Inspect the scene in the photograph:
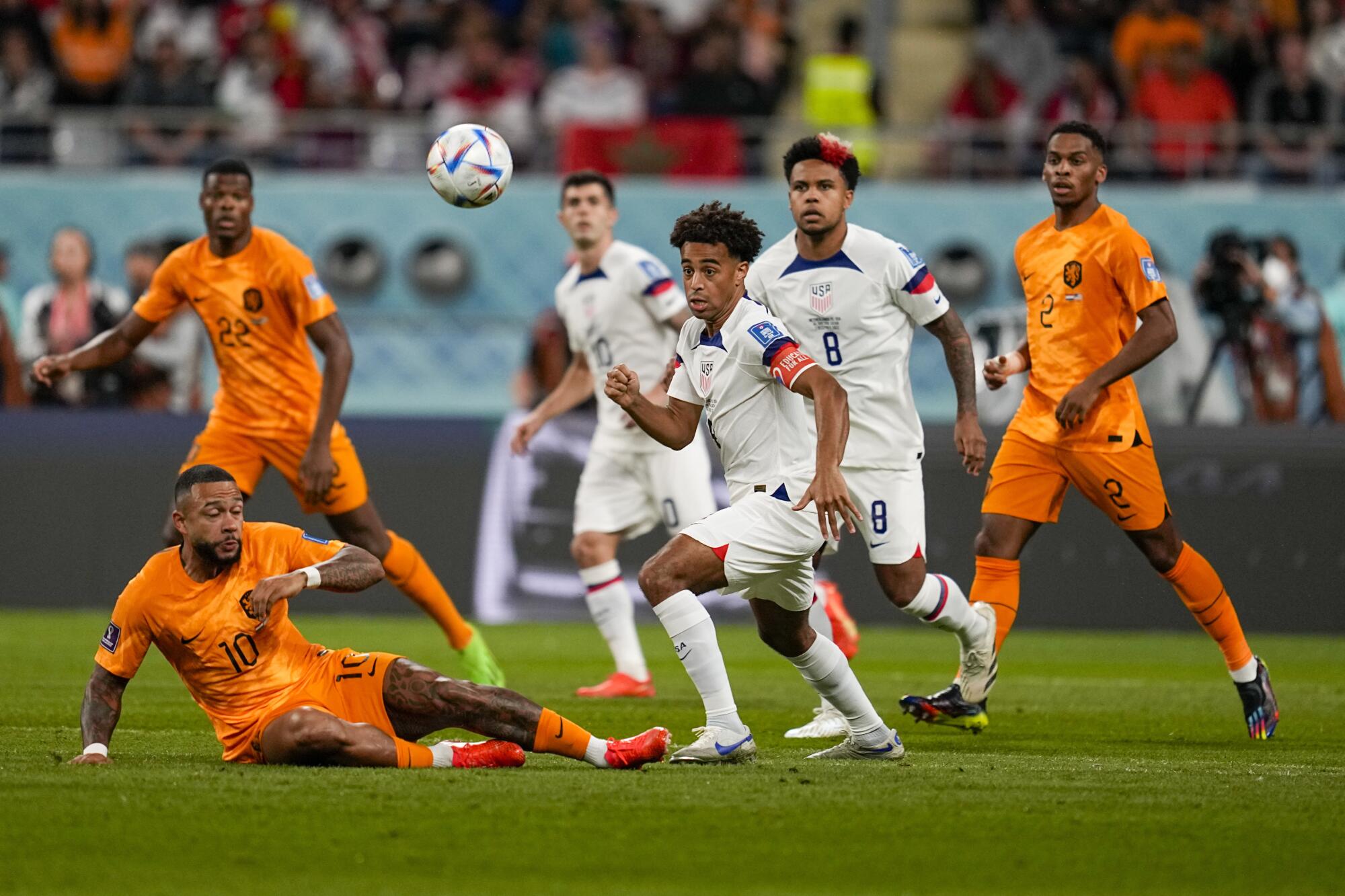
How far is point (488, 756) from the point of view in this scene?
22.1 feet

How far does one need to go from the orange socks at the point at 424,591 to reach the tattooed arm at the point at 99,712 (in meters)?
2.98

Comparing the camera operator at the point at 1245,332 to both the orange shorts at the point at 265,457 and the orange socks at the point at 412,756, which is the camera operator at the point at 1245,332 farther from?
the orange socks at the point at 412,756

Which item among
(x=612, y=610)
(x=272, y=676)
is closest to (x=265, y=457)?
(x=612, y=610)

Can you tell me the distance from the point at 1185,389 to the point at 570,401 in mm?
7097

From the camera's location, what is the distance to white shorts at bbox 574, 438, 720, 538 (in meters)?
9.98

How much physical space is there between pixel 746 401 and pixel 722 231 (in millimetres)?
638

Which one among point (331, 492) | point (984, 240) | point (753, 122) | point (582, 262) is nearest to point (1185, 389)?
point (984, 240)

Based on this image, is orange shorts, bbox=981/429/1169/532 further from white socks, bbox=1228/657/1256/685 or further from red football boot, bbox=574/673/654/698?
red football boot, bbox=574/673/654/698

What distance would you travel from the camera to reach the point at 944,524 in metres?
14.0

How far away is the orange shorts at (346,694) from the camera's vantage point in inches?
258

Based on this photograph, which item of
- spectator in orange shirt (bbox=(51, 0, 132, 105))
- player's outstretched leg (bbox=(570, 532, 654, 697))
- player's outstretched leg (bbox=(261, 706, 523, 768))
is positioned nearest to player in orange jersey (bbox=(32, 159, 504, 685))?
player's outstretched leg (bbox=(570, 532, 654, 697))

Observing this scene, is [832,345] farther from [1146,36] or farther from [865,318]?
[1146,36]

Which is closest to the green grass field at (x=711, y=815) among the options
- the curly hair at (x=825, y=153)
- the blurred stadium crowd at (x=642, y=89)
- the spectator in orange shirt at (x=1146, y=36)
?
the curly hair at (x=825, y=153)

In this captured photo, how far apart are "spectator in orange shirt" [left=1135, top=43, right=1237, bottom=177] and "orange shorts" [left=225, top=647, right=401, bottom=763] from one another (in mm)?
13997
